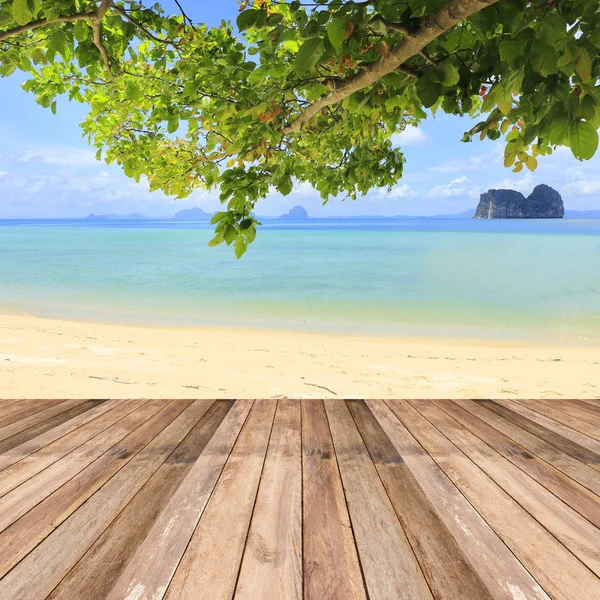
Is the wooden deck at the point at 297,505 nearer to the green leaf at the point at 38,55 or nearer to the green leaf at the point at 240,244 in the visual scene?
the green leaf at the point at 240,244

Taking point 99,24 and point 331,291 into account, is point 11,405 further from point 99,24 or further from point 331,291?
point 331,291

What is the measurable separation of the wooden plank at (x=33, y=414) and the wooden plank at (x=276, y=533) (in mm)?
1344

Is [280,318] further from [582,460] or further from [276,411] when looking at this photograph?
[582,460]

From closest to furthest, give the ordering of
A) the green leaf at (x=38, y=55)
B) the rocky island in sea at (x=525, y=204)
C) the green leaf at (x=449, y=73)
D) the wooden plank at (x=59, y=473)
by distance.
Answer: the green leaf at (x=449, y=73), the wooden plank at (x=59, y=473), the green leaf at (x=38, y=55), the rocky island in sea at (x=525, y=204)

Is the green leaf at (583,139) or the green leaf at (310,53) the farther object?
the green leaf at (310,53)

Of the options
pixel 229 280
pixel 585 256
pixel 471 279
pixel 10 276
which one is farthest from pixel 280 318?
pixel 585 256

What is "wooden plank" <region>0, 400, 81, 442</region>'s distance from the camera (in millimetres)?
2629

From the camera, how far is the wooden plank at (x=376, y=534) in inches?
53.8

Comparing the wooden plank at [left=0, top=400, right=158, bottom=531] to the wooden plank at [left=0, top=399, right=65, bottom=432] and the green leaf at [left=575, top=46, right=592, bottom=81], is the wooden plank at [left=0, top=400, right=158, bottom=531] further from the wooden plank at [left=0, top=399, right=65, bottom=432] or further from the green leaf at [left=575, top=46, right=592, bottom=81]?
the green leaf at [left=575, top=46, right=592, bottom=81]

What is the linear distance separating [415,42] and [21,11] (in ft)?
3.57

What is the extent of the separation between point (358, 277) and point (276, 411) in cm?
1517

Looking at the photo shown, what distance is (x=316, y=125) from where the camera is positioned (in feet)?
9.81

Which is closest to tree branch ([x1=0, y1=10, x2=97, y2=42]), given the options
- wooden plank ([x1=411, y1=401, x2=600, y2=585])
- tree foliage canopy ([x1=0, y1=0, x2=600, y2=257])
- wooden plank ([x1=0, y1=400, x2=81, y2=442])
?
tree foliage canopy ([x1=0, y1=0, x2=600, y2=257])

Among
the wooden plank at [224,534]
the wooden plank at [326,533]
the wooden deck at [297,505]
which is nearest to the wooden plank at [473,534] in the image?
the wooden deck at [297,505]
